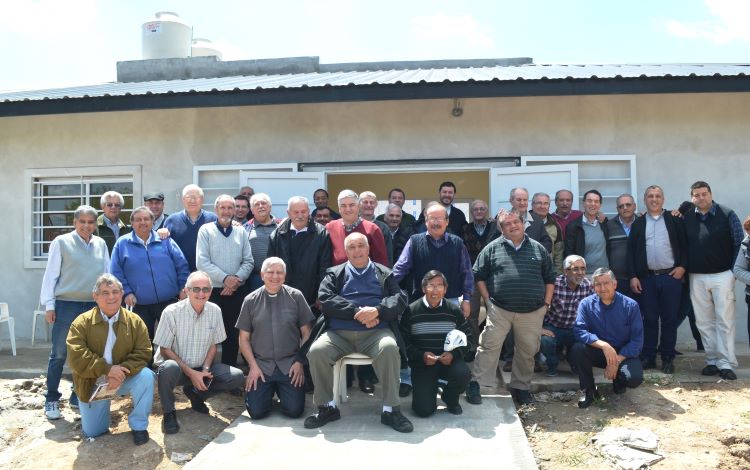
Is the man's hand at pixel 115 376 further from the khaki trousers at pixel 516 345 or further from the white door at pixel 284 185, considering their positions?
the white door at pixel 284 185

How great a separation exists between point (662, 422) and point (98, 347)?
4.30 metres

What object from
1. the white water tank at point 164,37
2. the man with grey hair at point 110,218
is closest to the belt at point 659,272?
the man with grey hair at point 110,218

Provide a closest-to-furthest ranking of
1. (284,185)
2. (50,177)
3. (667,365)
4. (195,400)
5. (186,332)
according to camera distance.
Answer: (186,332), (195,400), (667,365), (284,185), (50,177)

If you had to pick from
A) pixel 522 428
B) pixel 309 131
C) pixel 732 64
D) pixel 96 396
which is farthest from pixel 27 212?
pixel 732 64

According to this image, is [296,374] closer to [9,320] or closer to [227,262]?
[227,262]

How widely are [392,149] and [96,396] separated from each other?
4.48 meters

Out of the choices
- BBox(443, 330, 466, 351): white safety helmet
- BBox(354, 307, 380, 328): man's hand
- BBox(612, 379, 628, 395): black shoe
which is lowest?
BBox(612, 379, 628, 395): black shoe

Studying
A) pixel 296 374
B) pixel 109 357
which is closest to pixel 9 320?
pixel 109 357

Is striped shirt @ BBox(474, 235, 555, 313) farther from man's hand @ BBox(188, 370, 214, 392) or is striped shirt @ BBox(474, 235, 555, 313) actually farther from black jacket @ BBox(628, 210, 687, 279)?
man's hand @ BBox(188, 370, 214, 392)

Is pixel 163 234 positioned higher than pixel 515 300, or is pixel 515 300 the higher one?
pixel 163 234

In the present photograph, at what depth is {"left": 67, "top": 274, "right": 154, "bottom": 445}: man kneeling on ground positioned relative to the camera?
14.3 ft

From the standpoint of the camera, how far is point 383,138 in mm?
7496

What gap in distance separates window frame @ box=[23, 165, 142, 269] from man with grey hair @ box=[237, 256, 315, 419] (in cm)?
393

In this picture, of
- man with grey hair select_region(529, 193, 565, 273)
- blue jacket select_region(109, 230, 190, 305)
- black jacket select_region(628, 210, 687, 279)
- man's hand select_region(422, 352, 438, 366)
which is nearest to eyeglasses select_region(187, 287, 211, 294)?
blue jacket select_region(109, 230, 190, 305)
